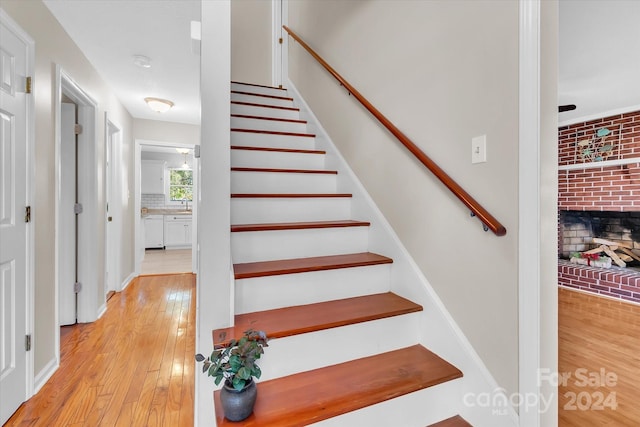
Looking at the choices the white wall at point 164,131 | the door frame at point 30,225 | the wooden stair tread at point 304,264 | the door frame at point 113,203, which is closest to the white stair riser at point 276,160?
the wooden stair tread at point 304,264

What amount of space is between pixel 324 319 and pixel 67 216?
3.02m

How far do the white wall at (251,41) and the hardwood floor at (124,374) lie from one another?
3.23 metres

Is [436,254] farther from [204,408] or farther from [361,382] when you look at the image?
[204,408]

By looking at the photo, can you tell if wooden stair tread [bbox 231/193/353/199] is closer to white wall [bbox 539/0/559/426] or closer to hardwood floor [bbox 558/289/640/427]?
white wall [bbox 539/0/559/426]

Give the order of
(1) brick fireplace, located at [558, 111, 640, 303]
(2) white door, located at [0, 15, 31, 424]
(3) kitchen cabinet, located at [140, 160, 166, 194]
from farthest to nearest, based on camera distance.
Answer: (3) kitchen cabinet, located at [140, 160, 166, 194] < (1) brick fireplace, located at [558, 111, 640, 303] < (2) white door, located at [0, 15, 31, 424]

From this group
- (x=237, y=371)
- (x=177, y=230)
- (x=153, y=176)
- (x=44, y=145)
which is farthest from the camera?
(x=153, y=176)

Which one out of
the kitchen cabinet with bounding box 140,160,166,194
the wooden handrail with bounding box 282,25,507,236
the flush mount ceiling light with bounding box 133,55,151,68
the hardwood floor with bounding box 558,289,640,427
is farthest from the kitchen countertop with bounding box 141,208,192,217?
the hardwood floor with bounding box 558,289,640,427

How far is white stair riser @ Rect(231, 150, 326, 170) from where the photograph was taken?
2.30m

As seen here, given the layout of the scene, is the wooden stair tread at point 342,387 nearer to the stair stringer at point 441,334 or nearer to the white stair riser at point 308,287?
the stair stringer at point 441,334

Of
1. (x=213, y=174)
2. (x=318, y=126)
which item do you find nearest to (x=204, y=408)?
(x=213, y=174)

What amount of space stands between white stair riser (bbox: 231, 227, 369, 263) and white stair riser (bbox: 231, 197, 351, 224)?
243 mm

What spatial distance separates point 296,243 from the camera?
6.04ft

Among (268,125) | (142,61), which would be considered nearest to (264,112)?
(268,125)

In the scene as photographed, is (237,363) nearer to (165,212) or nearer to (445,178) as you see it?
(445,178)
